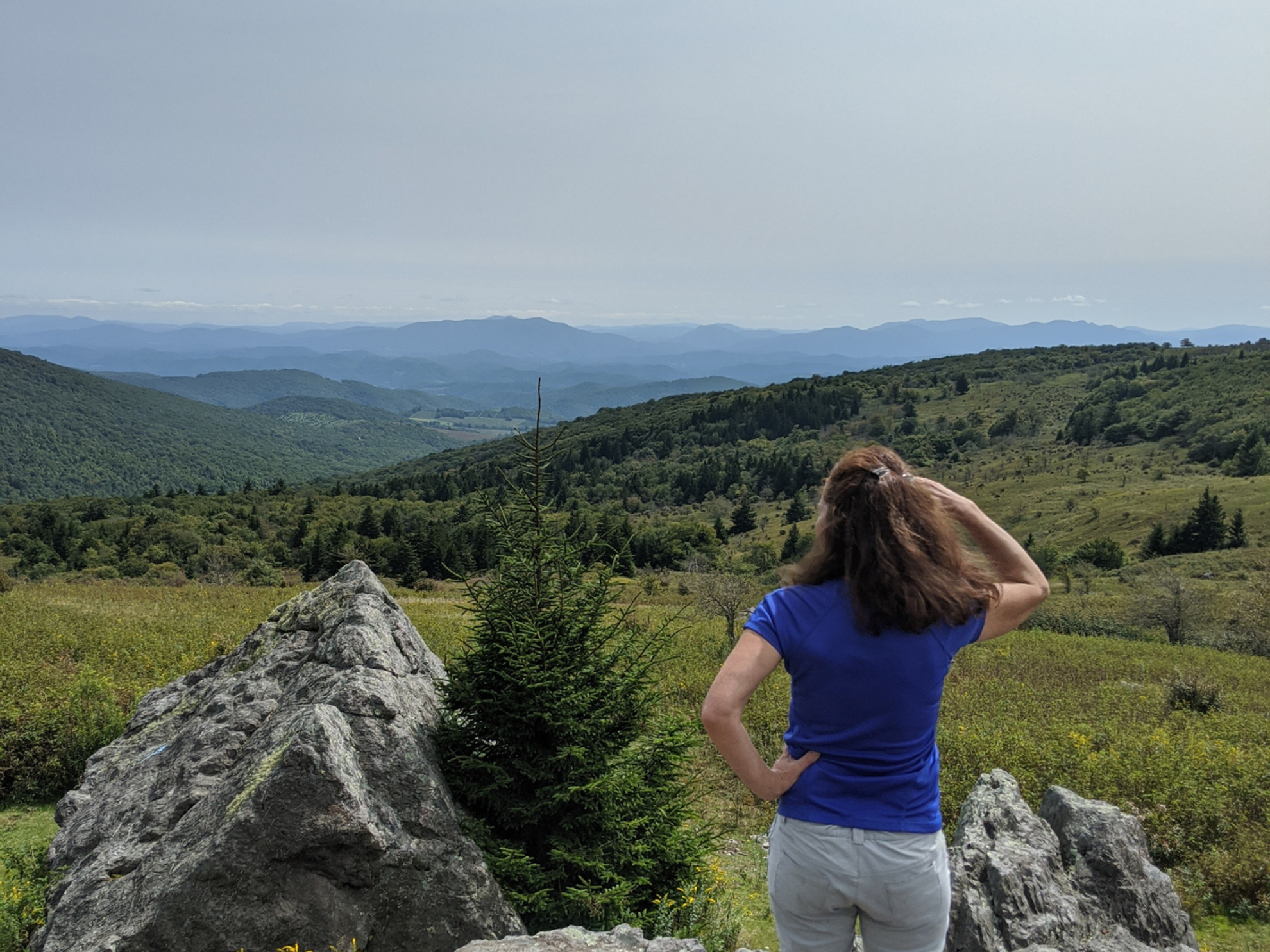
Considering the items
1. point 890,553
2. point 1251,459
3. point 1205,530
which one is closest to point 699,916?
point 890,553

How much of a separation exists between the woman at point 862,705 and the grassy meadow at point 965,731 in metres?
3.25

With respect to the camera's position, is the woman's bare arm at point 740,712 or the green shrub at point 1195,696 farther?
the green shrub at point 1195,696

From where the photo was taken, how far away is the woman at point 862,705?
2.30m

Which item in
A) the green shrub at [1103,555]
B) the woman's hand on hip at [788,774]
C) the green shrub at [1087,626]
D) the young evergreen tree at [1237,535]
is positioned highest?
the woman's hand on hip at [788,774]

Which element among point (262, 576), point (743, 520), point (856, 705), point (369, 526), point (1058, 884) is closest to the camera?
point (856, 705)

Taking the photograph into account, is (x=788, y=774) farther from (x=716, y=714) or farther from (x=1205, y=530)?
(x=1205, y=530)

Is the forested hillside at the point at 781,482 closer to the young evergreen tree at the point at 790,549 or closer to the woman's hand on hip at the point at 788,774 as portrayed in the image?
the young evergreen tree at the point at 790,549

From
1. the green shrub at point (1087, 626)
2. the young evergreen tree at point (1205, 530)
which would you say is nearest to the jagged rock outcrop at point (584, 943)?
the green shrub at point (1087, 626)

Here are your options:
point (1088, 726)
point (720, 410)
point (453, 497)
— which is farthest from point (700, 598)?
point (720, 410)

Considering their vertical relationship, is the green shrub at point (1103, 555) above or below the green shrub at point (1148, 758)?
below

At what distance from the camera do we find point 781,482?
102 m

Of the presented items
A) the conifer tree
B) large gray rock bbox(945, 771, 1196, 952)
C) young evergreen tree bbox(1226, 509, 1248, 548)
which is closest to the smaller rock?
large gray rock bbox(945, 771, 1196, 952)

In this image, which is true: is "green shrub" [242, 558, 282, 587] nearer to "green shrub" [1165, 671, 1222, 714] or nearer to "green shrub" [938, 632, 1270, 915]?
"green shrub" [938, 632, 1270, 915]

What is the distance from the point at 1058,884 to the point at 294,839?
5.01 metres
